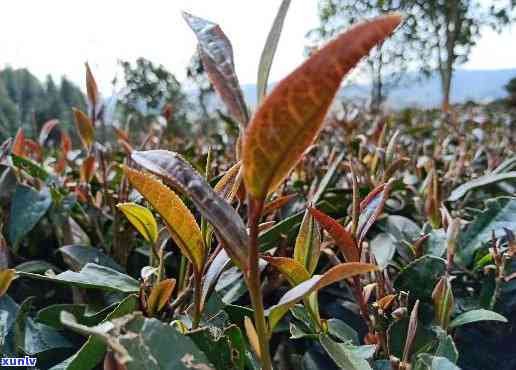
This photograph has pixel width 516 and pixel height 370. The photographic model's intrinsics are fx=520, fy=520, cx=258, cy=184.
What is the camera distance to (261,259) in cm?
64

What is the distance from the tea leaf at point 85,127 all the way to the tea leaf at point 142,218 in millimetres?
401

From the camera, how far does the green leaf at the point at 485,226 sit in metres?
0.83

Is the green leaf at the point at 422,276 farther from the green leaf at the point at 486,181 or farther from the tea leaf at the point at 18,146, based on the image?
the tea leaf at the point at 18,146

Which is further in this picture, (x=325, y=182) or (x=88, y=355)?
(x=325, y=182)

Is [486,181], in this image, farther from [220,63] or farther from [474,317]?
[220,63]

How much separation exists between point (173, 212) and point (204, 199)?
9cm

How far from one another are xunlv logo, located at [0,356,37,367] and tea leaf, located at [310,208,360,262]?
401 millimetres

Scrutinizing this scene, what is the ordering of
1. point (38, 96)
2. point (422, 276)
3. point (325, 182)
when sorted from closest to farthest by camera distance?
point (422, 276) < point (325, 182) < point (38, 96)

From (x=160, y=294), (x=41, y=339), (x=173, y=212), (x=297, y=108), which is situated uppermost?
(x=297, y=108)

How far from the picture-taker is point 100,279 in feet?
2.15

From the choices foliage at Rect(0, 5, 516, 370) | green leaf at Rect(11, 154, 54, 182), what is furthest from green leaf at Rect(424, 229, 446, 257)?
green leaf at Rect(11, 154, 54, 182)

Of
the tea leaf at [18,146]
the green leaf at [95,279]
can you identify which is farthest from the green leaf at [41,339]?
the tea leaf at [18,146]

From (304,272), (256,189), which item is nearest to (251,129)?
(256,189)

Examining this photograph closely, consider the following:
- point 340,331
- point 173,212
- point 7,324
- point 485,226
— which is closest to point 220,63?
point 173,212
